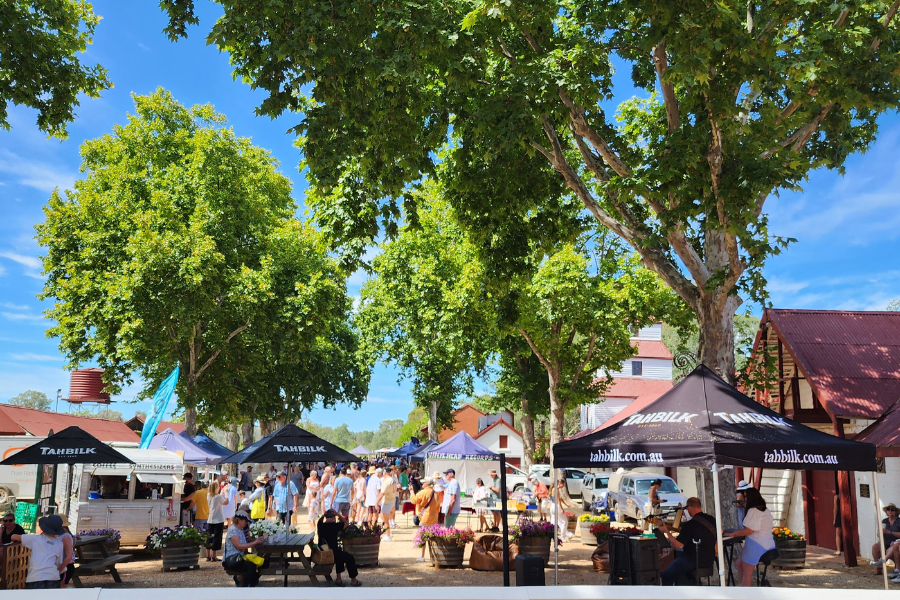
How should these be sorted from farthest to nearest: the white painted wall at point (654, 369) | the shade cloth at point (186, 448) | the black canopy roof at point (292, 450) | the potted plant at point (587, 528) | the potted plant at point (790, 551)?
1. the white painted wall at point (654, 369)
2. the shade cloth at point (186, 448)
3. the potted plant at point (587, 528)
4. the potted plant at point (790, 551)
5. the black canopy roof at point (292, 450)

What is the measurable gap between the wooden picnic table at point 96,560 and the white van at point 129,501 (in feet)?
10.9

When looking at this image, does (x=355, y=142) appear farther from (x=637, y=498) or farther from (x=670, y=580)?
(x=637, y=498)

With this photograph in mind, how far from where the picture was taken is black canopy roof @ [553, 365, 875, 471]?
8.77m

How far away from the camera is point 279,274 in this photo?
3131 centimetres

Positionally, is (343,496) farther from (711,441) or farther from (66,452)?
(711,441)

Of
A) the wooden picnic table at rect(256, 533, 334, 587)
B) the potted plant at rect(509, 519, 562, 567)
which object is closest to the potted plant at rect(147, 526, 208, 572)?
the wooden picnic table at rect(256, 533, 334, 587)

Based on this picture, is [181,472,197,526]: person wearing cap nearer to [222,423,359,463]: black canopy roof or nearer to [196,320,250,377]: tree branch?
[222,423,359,463]: black canopy roof

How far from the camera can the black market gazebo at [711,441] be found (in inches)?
345

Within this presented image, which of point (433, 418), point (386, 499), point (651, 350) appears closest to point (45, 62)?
point (386, 499)

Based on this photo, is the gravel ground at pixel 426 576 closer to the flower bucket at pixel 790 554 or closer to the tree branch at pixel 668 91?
the flower bucket at pixel 790 554

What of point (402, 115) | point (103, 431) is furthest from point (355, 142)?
point (103, 431)

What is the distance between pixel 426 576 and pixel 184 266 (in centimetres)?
1732

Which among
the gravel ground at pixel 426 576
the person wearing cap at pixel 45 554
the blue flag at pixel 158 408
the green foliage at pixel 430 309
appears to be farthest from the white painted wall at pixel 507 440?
the person wearing cap at pixel 45 554

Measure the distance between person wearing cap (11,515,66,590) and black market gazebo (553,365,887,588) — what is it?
681cm
